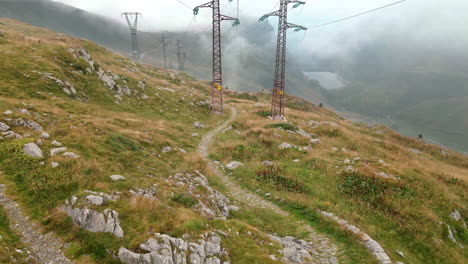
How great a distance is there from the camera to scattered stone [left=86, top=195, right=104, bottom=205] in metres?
8.98

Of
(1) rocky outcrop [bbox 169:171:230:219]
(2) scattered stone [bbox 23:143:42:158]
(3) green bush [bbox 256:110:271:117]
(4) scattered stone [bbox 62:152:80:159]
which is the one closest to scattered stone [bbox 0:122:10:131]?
(2) scattered stone [bbox 23:143:42:158]

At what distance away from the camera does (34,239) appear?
7.64 meters

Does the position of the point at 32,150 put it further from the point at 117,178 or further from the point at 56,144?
the point at 117,178

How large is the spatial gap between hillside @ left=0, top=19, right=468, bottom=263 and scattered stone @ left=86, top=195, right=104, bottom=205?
0.12 feet

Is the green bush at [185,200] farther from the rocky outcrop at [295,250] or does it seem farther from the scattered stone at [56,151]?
the scattered stone at [56,151]

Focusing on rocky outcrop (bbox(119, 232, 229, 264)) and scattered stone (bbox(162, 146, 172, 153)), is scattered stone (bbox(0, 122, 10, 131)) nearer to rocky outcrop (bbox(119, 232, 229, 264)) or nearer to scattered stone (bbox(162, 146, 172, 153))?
scattered stone (bbox(162, 146, 172, 153))

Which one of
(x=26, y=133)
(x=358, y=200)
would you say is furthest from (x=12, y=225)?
(x=358, y=200)

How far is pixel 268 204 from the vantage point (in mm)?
15789

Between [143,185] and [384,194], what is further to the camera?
[384,194]

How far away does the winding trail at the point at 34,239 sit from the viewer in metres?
7.13

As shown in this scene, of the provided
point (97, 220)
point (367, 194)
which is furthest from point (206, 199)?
point (367, 194)

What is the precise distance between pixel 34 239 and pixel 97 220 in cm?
185

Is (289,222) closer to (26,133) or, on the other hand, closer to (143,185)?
(143,185)

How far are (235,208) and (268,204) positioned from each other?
2586 mm
